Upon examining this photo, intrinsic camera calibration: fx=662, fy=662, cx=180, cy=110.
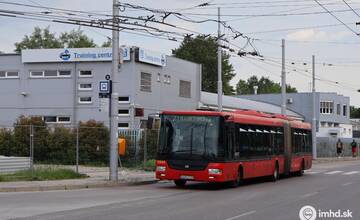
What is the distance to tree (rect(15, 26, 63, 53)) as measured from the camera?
280 feet

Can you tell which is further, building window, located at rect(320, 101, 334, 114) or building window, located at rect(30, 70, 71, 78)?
building window, located at rect(320, 101, 334, 114)

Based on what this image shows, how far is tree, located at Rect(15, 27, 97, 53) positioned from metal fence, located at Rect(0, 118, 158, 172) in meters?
50.9

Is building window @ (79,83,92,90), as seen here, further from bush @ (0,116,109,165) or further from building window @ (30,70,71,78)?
bush @ (0,116,109,165)

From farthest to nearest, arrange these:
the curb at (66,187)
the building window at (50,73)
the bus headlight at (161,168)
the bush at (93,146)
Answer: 1. the building window at (50,73)
2. the bush at (93,146)
3. the bus headlight at (161,168)
4. the curb at (66,187)

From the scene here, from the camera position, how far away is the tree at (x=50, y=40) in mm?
85438

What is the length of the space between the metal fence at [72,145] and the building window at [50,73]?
1191cm

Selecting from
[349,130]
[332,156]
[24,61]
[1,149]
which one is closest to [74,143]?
[1,149]

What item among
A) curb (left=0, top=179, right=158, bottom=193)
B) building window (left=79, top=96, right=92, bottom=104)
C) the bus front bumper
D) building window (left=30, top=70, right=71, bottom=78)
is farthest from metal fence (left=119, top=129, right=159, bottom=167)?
building window (left=30, top=70, right=71, bottom=78)

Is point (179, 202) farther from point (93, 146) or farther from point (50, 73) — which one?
point (50, 73)

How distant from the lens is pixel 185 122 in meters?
23.1

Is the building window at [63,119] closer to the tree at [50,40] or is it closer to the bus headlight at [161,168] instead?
the bus headlight at [161,168]

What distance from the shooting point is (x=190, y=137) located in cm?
2275

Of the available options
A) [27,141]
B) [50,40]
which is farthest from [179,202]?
[50,40]

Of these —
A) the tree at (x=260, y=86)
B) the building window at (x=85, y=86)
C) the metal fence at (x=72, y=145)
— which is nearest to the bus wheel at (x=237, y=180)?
the metal fence at (x=72, y=145)
